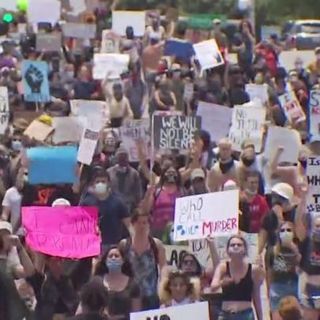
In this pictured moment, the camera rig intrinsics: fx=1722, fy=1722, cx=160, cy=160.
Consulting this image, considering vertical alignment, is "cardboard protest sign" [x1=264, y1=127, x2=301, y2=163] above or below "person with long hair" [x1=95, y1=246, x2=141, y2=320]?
below

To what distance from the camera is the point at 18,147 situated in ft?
56.2

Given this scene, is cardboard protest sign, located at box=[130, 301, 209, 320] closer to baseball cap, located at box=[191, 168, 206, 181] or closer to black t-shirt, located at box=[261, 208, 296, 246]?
black t-shirt, located at box=[261, 208, 296, 246]

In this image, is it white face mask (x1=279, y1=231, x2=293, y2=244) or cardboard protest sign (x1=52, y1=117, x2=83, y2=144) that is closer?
white face mask (x1=279, y1=231, x2=293, y2=244)

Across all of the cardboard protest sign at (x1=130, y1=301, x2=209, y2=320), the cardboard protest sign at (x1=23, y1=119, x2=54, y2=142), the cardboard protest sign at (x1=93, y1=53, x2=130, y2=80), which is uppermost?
the cardboard protest sign at (x1=130, y1=301, x2=209, y2=320)

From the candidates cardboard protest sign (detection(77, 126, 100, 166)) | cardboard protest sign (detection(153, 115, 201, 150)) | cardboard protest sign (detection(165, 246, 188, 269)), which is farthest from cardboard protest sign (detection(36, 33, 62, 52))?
cardboard protest sign (detection(165, 246, 188, 269))

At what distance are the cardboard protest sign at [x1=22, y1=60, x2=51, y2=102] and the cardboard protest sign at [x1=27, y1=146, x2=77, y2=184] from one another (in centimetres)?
542

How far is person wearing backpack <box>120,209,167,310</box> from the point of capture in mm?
12031

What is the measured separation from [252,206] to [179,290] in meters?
2.64

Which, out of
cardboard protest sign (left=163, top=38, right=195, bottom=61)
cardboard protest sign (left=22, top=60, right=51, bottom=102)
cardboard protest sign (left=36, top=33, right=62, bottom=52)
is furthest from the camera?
cardboard protest sign (left=36, top=33, right=62, bottom=52)

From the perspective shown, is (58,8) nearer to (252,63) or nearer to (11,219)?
(252,63)

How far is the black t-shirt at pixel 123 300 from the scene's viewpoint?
450 inches

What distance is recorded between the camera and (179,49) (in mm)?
24266

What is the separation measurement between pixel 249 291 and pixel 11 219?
3190 millimetres

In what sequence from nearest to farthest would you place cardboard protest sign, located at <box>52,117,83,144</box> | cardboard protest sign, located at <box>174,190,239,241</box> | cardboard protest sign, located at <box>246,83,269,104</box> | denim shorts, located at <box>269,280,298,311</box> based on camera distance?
cardboard protest sign, located at <box>174,190,239,241</box>, denim shorts, located at <box>269,280,298,311</box>, cardboard protest sign, located at <box>52,117,83,144</box>, cardboard protest sign, located at <box>246,83,269,104</box>
